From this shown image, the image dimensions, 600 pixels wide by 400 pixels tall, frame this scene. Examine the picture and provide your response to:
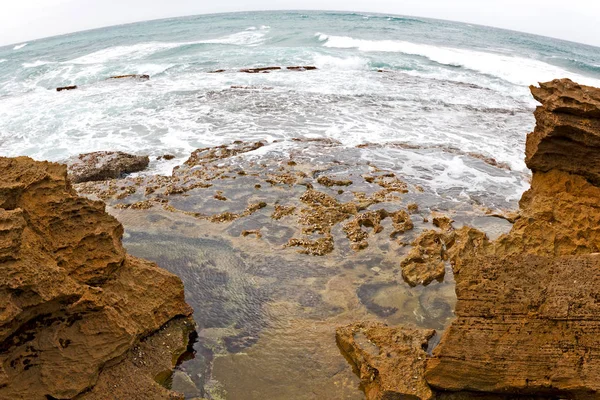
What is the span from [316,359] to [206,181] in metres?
5.30

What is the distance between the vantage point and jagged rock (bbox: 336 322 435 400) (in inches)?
133

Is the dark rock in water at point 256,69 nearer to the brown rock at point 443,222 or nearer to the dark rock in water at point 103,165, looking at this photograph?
the dark rock in water at point 103,165

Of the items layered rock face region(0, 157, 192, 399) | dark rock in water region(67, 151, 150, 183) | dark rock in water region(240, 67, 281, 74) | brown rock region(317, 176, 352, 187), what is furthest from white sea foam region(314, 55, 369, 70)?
layered rock face region(0, 157, 192, 399)

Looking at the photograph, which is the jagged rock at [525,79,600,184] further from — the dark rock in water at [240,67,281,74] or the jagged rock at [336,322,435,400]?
the dark rock in water at [240,67,281,74]

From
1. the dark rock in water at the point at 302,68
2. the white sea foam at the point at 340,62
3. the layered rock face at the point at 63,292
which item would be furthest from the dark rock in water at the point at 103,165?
the white sea foam at the point at 340,62

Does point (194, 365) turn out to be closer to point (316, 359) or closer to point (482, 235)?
point (316, 359)

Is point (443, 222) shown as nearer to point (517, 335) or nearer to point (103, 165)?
point (517, 335)

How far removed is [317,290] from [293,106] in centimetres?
1115

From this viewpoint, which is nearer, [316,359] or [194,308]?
[316,359]

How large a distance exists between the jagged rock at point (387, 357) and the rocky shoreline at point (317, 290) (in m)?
0.02

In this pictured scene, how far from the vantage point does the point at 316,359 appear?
4.07 m

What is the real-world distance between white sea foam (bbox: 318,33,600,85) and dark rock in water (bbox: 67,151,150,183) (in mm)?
22093

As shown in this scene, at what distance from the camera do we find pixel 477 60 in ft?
99.9

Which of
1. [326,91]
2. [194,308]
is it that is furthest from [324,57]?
[194,308]
